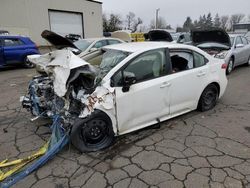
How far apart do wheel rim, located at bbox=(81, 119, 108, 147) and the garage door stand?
21.2 m

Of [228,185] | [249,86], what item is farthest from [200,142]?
[249,86]

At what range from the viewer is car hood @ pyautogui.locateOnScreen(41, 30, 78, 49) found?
3.62 m

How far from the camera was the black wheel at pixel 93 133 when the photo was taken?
328 cm

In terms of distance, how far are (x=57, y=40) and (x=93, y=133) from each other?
5.22 feet

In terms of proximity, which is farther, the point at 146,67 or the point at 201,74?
the point at 201,74

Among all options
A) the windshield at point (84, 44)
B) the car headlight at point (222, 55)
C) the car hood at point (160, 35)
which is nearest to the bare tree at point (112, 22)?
the car hood at point (160, 35)

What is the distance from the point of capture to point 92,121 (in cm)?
334

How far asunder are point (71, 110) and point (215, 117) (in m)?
2.89

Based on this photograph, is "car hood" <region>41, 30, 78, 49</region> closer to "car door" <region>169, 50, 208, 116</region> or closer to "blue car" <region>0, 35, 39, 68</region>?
"car door" <region>169, 50, 208, 116</region>

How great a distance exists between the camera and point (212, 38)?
8.97m

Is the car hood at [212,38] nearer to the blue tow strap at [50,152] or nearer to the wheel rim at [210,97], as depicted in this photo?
the wheel rim at [210,97]

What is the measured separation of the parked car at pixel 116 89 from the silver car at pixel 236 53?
4.35m

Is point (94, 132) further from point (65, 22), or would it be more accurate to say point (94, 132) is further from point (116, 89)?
point (65, 22)

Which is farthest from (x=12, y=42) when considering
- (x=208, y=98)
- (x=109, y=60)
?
(x=208, y=98)
